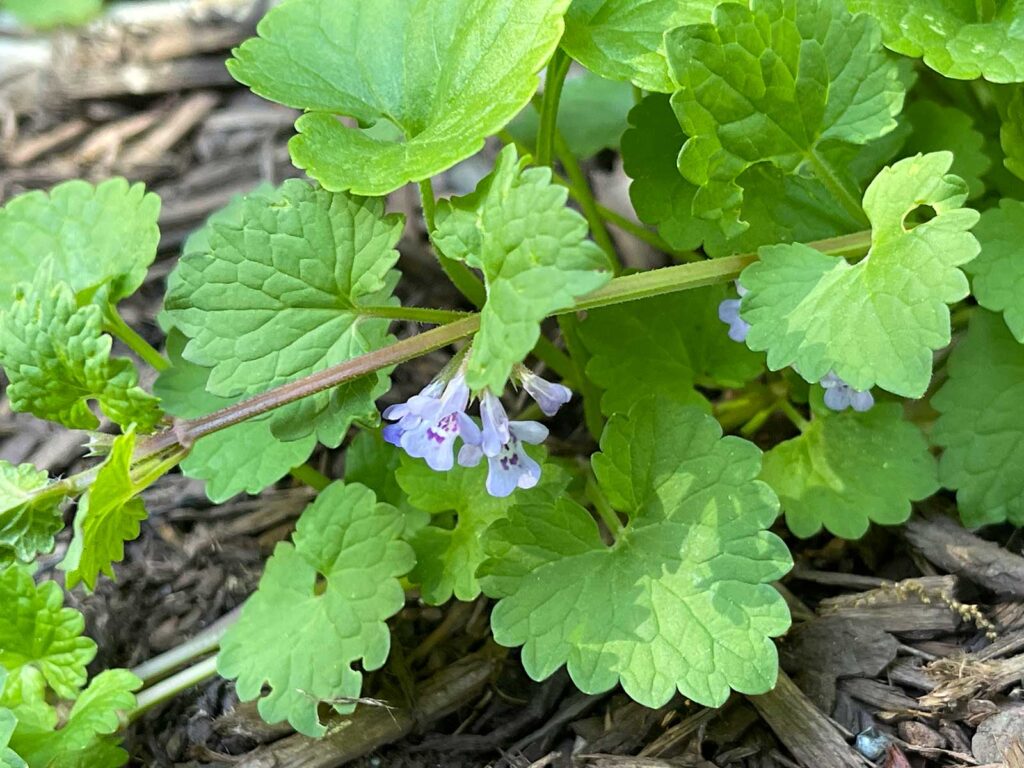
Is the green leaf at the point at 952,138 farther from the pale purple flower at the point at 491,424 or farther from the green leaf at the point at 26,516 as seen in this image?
the green leaf at the point at 26,516

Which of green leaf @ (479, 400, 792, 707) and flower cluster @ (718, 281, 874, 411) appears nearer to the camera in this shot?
green leaf @ (479, 400, 792, 707)

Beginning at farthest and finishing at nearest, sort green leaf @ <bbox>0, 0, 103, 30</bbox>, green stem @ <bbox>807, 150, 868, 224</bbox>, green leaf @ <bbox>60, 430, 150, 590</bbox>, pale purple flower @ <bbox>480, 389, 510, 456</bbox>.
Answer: green leaf @ <bbox>0, 0, 103, 30</bbox>, green stem @ <bbox>807, 150, 868, 224</bbox>, pale purple flower @ <bbox>480, 389, 510, 456</bbox>, green leaf @ <bbox>60, 430, 150, 590</bbox>

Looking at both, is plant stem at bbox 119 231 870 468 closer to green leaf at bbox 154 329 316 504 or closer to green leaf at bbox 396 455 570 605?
green leaf at bbox 154 329 316 504

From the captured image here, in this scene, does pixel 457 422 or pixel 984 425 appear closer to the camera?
pixel 457 422

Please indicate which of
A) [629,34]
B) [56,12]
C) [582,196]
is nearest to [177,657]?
[582,196]

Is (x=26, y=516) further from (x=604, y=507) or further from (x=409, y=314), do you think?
A: (x=604, y=507)

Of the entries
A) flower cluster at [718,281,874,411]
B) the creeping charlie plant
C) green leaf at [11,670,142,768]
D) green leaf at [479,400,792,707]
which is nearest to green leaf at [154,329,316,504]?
the creeping charlie plant

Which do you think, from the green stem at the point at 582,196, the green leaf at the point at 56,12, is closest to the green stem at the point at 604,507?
the green stem at the point at 582,196

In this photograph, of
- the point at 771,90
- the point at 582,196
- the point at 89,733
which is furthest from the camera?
the point at 582,196
